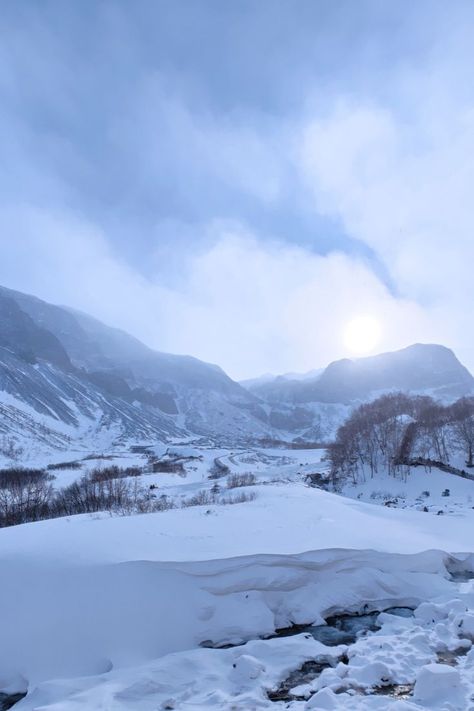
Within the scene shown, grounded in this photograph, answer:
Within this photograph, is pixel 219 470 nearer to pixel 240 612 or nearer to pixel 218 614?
pixel 240 612

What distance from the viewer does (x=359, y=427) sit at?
6088 cm

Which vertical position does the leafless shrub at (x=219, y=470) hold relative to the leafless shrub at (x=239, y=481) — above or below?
below

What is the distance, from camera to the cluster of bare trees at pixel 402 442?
4928 cm

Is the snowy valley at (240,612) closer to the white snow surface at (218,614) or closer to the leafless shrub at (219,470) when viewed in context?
the white snow surface at (218,614)

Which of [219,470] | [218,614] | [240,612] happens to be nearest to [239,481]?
[219,470]

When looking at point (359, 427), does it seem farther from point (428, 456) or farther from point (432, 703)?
point (432, 703)

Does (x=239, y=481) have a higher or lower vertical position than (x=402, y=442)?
lower

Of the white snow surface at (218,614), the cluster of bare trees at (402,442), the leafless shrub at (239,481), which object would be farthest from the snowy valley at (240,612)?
the cluster of bare trees at (402,442)

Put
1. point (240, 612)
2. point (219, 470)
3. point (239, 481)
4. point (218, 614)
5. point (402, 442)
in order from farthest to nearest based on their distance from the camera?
point (219, 470), point (239, 481), point (402, 442), point (240, 612), point (218, 614)

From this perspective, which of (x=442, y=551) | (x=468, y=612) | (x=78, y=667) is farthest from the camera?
(x=442, y=551)

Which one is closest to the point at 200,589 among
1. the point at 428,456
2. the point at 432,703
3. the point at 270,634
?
the point at 270,634

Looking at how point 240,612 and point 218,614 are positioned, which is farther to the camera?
point 240,612

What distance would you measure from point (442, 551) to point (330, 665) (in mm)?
6579

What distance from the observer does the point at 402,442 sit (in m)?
52.8
